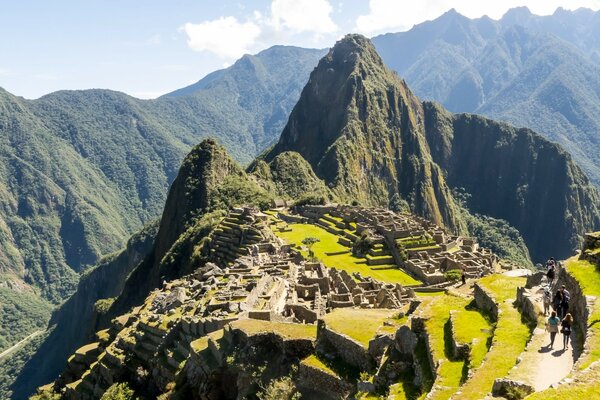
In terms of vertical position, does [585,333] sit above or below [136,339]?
above

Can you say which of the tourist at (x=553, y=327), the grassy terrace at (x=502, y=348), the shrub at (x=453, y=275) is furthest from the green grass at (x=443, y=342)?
the shrub at (x=453, y=275)

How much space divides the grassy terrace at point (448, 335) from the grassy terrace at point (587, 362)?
3.82m

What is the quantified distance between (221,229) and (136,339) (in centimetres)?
6318

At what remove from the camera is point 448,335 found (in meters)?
22.1

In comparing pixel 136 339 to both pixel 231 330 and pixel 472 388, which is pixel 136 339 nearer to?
pixel 231 330

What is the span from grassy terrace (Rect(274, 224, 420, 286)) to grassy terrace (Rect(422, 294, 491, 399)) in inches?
1764

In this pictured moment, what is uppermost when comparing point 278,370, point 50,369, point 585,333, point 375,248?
point 585,333

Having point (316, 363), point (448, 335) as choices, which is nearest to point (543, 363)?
point (448, 335)

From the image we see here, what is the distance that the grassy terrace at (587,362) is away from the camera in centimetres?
1241

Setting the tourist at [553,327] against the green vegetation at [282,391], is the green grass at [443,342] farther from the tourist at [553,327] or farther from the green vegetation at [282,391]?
the green vegetation at [282,391]

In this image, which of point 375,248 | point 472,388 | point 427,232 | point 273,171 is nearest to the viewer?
point 472,388

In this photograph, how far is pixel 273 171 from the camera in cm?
19512

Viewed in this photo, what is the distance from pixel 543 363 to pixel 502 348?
78.7 inches

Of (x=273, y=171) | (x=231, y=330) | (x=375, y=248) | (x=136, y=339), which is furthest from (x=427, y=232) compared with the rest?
(x=273, y=171)
